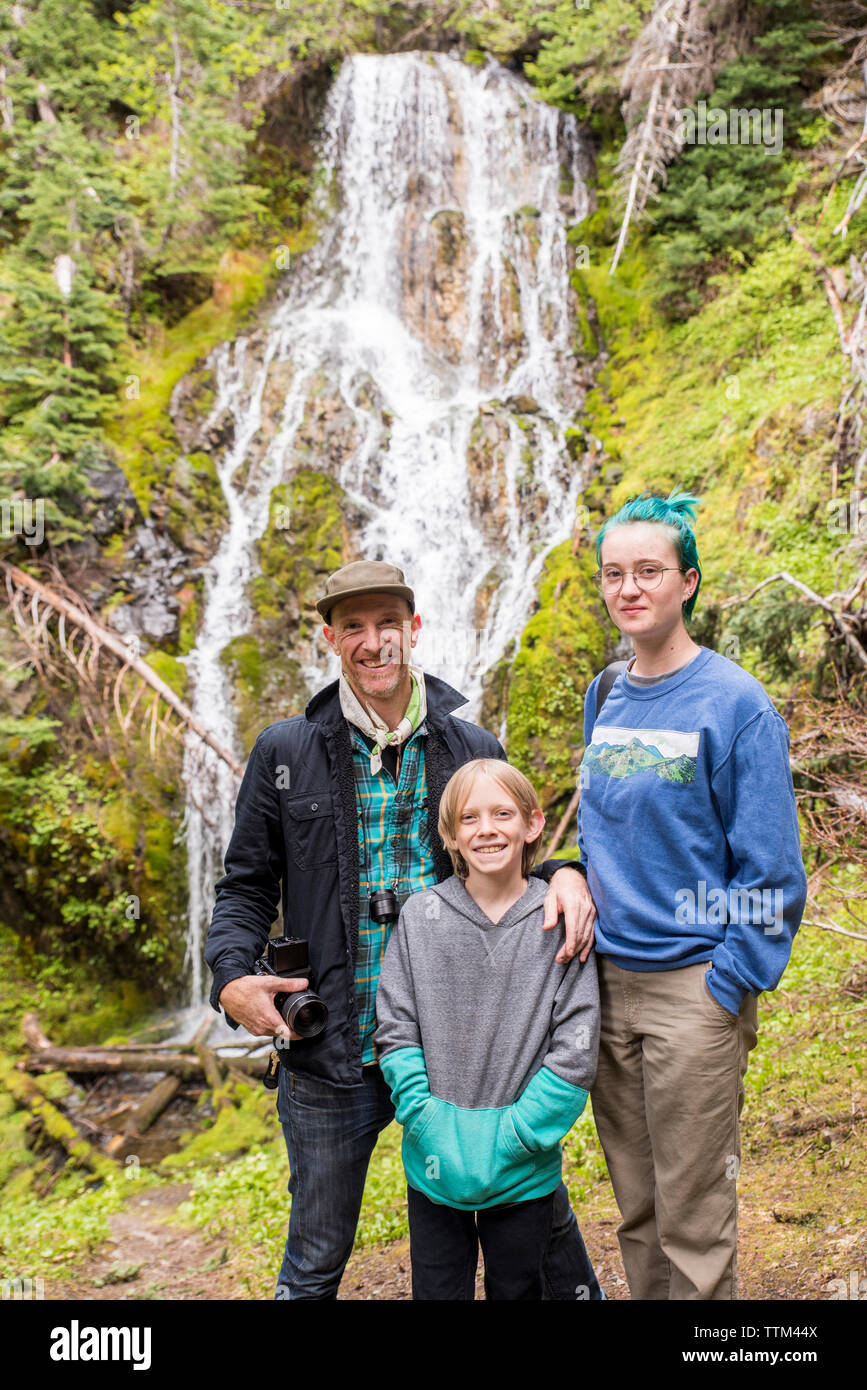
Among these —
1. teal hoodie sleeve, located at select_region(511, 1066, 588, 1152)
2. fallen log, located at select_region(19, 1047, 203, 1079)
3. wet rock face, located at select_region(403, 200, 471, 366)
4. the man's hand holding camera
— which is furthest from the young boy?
wet rock face, located at select_region(403, 200, 471, 366)

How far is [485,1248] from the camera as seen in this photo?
230 centimetres

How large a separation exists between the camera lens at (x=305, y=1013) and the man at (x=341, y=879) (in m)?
0.04

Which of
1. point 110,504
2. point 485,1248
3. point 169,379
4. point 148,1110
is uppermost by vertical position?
point 169,379

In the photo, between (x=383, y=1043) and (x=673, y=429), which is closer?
(x=383, y=1043)

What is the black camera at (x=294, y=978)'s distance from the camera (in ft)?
7.78

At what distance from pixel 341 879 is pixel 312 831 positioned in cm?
16

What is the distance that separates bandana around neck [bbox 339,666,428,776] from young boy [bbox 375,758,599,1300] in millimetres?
255

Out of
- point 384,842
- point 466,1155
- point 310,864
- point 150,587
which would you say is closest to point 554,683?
point 150,587

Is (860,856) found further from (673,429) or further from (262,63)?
(262,63)

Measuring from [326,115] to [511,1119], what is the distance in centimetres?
1715

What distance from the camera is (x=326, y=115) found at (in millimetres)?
15227

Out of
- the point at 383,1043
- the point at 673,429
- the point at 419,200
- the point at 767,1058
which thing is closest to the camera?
the point at 383,1043

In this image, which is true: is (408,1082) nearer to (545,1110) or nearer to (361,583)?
(545,1110)
